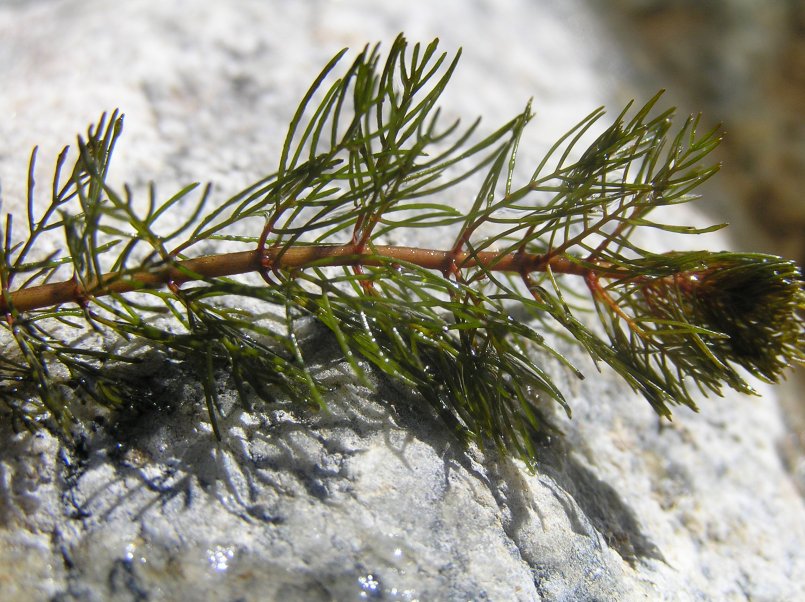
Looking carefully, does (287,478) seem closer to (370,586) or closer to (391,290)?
(370,586)

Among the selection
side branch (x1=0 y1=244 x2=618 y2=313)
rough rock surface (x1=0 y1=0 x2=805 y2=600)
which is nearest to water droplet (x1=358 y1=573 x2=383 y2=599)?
rough rock surface (x1=0 y1=0 x2=805 y2=600)

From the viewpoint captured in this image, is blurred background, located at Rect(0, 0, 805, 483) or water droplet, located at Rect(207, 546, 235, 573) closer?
water droplet, located at Rect(207, 546, 235, 573)

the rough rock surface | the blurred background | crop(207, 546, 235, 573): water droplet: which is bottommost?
crop(207, 546, 235, 573): water droplet

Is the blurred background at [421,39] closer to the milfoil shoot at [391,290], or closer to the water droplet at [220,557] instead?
the milfoil shoot at [391,290]

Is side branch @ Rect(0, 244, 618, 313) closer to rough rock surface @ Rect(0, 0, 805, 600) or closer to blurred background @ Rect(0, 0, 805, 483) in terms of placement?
rough rock surface @ Rect(0, 0, 805, 600)

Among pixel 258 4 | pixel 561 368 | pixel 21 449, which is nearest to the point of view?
pixel 21 449

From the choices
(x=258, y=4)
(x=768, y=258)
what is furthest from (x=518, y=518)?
(x=258, y=4)

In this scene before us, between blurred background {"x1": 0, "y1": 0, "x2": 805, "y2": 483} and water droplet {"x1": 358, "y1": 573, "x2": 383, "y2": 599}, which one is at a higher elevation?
blurred background {"x1": 0, "y1": 0, "x2": 805, "y2": 483}

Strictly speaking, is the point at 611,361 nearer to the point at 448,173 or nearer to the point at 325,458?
the point at 325,458
